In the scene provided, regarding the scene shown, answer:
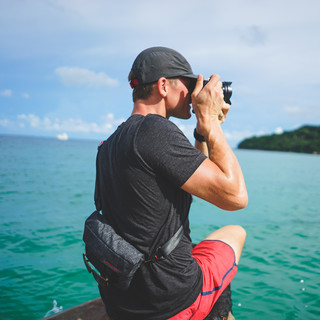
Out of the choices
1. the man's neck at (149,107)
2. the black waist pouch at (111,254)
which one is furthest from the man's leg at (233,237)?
the man's neck at (149,107)

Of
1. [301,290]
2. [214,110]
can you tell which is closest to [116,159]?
[214,110]

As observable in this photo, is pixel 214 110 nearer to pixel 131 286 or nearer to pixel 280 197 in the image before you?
pixel 131 286

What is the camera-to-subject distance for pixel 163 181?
192 centimetres

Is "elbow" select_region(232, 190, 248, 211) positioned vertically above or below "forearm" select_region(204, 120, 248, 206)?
below

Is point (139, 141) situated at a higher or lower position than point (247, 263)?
higher

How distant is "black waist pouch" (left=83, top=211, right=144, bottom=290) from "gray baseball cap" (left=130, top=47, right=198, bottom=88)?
1107mm

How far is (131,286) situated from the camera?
2.05 m

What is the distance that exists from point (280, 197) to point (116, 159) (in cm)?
1568

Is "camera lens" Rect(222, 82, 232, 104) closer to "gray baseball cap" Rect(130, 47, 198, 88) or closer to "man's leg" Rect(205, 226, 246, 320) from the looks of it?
"gray baseball cap" Rect(130, 47, 198, 88)

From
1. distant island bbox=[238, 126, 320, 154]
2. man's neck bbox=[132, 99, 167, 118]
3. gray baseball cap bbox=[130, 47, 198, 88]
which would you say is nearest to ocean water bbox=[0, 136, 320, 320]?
man's neck bbox=[132, 99, 167, 118]

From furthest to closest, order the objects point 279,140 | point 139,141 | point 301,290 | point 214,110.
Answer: point 279,140, point 301,290, point 214,110, point 139,141

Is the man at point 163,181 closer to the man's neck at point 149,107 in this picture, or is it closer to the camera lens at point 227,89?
the man's neck at point 149,107

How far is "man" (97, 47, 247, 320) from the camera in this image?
1841mm

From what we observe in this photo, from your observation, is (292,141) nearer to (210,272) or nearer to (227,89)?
(227,89)
